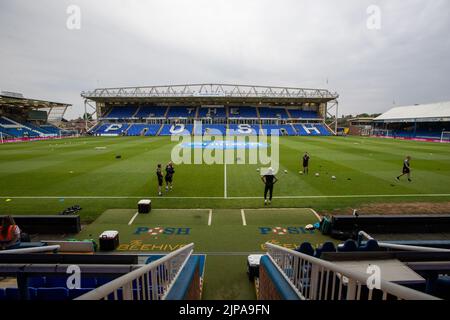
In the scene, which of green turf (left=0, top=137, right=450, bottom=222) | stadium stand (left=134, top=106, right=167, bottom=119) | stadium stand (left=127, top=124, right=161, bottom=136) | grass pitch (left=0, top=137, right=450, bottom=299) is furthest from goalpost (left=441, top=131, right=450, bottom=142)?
stadium stand (left=134, top=106, right=167, bottom=119)

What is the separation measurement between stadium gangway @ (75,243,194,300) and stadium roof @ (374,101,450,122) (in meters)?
68.3

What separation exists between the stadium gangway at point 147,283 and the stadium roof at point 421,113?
68.3 meters

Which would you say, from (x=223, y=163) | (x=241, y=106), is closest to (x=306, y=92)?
(x=241, y=106)

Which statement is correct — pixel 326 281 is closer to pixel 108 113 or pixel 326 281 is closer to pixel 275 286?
pixel 275 286

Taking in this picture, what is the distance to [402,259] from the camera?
13.4 ft

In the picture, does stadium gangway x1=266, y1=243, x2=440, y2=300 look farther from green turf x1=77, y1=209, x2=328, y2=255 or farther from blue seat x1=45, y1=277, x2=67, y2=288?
blue seat x1=45, y1=277, x2=67, y2=288

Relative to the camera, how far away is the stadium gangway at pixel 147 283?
1.93m

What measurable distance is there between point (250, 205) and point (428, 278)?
28.6 feet

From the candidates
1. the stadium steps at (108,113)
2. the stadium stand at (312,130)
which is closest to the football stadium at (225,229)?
the stadium stand at (312,130)

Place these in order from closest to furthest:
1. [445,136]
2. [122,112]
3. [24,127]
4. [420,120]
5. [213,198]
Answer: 1. [213,198]
2. [445,136]
3. [420,120]
4. [24,127]
5. [122,112]

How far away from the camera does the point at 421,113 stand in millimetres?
60844

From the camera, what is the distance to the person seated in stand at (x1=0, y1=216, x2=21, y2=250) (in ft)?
20.1

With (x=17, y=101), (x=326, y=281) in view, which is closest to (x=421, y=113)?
(x=326, y=281)

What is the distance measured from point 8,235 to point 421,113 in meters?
80.2
